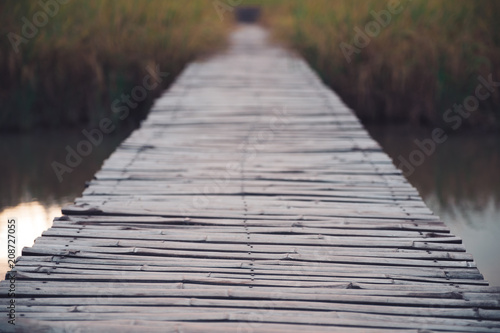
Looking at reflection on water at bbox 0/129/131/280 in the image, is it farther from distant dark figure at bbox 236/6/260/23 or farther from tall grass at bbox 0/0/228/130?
distant dark figure at bbox 236/6/260/23

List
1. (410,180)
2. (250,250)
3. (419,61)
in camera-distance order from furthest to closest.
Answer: (419,61), (410,180), (250,250)

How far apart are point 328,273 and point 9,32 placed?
416cm

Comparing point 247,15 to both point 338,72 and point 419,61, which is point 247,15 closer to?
point 338,72

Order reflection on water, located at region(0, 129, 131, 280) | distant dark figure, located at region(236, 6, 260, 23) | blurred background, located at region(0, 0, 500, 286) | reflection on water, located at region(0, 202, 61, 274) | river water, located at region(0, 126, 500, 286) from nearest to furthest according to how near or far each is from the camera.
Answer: reflection on water, located at region(0, 202, 61, 274), river water, located at region(0, 126, 500, 286), reflection on water, located at region(0, 129, 131, 280), blurred background, located at region(0, 0, 500, 286), distant dark figure, located at region(236, 6, 260, 23)

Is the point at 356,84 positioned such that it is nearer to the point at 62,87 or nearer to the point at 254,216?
the point at 62,87

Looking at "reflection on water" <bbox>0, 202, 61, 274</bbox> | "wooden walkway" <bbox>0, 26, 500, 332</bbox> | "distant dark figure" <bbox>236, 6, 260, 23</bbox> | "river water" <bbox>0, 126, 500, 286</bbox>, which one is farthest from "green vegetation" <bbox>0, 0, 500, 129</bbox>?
"distant dark figure" <bbox>236, 6, 260, 23</bbox>

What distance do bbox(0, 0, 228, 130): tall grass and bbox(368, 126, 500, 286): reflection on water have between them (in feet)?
6.59

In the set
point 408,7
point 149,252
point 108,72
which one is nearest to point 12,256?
point 149,252

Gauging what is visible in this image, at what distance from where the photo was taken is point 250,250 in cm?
213

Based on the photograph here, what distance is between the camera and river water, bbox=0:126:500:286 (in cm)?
350

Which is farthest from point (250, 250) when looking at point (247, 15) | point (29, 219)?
point (247, 15)

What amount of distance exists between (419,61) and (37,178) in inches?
118

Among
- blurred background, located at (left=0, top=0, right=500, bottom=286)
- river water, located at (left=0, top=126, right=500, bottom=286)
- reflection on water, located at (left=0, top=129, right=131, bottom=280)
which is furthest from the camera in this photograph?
blurred background, located at (left=0, top=0, right=500, bottom=286)

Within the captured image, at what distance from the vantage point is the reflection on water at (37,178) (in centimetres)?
362
